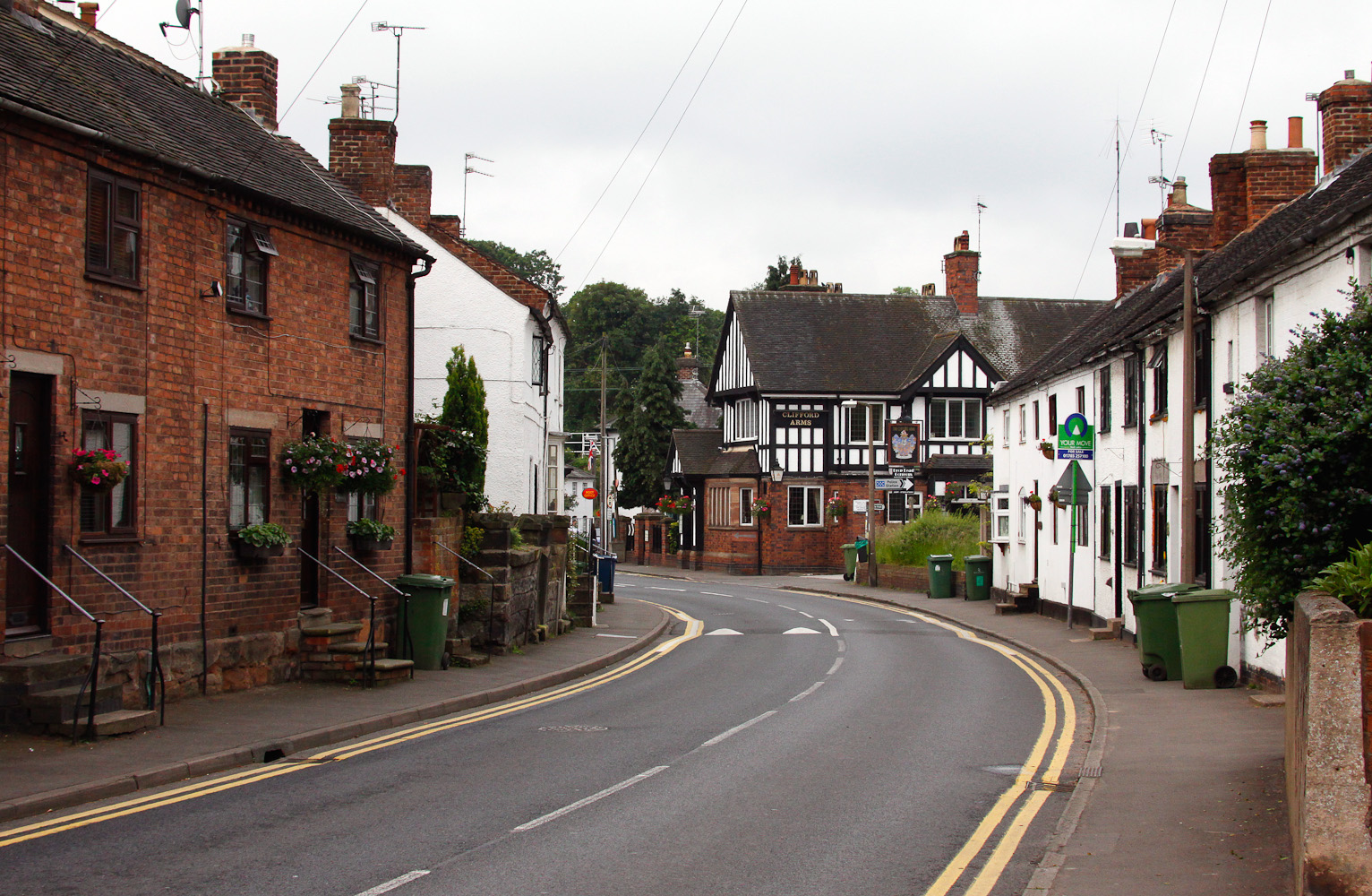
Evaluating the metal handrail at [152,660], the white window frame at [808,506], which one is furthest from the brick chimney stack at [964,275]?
the metal handrail at [152,660]

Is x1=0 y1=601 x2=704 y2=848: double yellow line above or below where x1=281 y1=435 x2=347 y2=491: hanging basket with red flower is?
below

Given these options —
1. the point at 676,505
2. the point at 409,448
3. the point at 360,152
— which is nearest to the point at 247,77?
the point at 360,152

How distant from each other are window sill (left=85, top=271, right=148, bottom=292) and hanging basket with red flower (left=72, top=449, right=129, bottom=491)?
179 cm

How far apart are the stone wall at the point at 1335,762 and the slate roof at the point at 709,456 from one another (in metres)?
46.7

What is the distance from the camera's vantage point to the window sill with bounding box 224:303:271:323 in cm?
1555

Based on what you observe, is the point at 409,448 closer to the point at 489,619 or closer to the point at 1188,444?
the point at 489,619

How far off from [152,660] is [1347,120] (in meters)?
20.4

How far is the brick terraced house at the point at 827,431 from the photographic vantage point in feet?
174

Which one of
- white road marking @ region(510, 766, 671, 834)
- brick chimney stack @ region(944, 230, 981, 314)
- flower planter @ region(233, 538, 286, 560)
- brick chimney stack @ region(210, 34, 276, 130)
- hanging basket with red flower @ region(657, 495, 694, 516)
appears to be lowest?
white road marking @ region(510, 766, 671, 834)

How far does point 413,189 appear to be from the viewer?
31266 mm

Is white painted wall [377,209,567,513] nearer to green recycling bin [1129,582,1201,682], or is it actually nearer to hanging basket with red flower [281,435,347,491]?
hanging basket with red flower [281,435,347,491]

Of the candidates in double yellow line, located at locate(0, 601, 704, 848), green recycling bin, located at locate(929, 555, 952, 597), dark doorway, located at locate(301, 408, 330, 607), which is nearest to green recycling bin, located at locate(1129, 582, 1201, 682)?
double yellow line, located at locate(0, 601, 704, 848)

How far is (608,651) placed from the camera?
2216 cm

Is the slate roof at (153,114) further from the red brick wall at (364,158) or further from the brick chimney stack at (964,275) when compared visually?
the brick chimney stack at (964,275)
